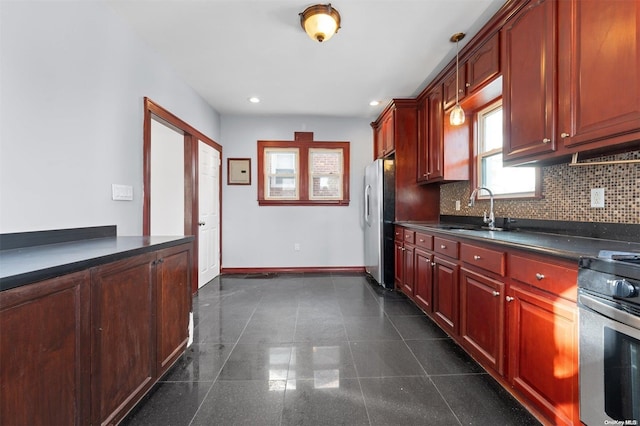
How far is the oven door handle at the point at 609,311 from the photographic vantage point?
0.96m

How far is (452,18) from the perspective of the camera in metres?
2.19

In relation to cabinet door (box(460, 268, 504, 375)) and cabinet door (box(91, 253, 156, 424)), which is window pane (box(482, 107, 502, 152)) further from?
cabinet door (box(91, 253, 156, 424))

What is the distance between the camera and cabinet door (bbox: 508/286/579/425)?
1.21m

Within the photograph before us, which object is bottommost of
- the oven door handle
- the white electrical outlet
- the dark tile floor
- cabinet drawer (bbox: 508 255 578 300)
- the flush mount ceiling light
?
the dark tile floor

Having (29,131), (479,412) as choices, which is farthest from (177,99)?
(479,412)

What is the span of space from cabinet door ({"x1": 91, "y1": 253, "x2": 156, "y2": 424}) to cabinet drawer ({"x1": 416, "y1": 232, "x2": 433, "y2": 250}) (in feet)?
7.43

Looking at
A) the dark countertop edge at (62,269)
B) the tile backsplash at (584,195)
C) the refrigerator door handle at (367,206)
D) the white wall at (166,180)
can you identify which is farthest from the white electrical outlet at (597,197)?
the white wall at (166,180)

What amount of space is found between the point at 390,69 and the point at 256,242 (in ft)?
10.6

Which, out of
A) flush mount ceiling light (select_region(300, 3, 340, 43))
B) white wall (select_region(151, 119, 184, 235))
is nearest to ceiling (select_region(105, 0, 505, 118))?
flush mount ceiling light (select_region(300, 3, 340, 43))

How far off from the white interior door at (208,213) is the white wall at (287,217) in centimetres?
23

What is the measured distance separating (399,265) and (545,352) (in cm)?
222

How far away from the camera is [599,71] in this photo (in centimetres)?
138

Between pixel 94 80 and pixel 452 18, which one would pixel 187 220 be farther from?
pixel 452 18

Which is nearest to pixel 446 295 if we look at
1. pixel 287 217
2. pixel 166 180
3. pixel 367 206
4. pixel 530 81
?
pixel 530 81
